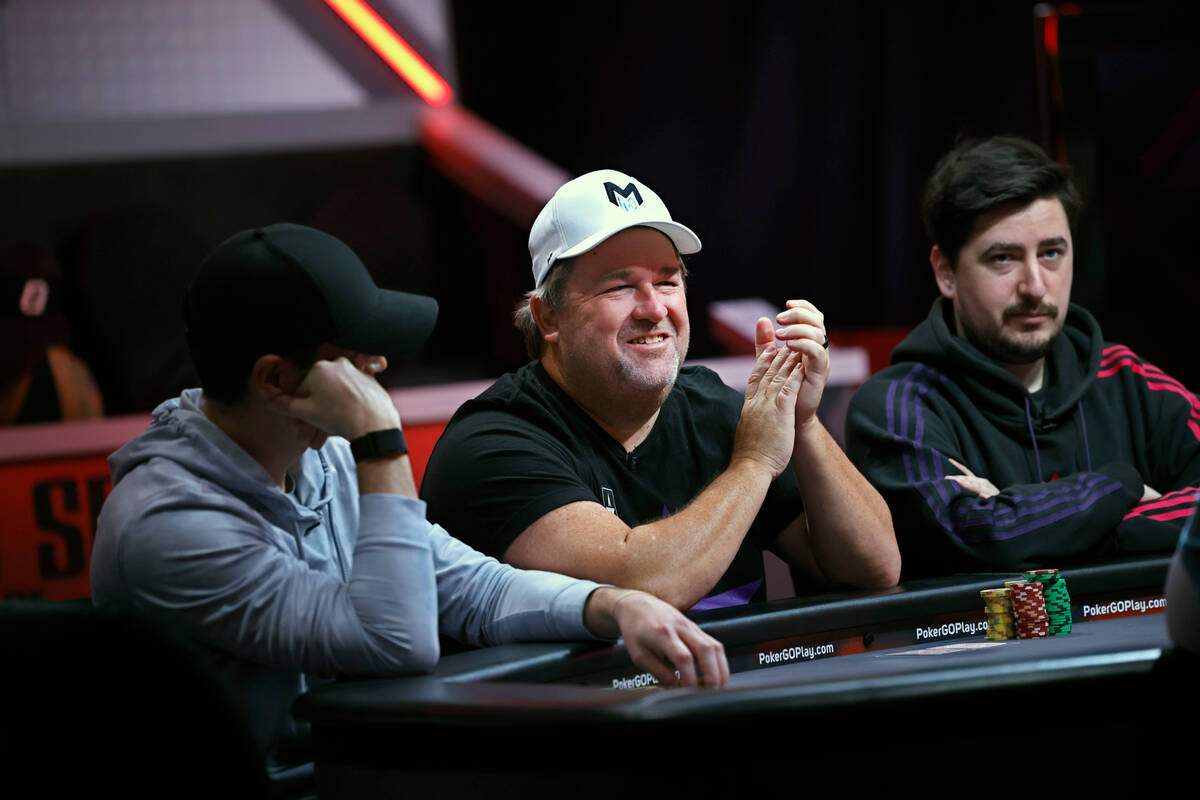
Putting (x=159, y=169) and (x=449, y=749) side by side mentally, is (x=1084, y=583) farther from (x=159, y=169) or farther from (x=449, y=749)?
(x=159, y=169)

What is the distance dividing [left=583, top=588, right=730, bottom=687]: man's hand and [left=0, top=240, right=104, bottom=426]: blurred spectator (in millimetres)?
2724

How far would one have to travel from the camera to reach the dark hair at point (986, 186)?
8.02 ft

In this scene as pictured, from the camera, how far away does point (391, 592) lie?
4.64 ft

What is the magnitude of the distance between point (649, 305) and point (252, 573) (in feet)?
2.89

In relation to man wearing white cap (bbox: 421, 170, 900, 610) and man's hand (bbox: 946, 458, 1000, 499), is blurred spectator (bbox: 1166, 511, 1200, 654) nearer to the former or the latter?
man wearing white cap (bbox: 421, 170, 900, 610)

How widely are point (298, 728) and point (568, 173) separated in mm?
3728

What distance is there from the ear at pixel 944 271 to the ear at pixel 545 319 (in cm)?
85

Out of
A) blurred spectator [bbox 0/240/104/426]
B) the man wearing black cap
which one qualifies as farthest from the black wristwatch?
blurred spectator [bbox 0/240/104/426]

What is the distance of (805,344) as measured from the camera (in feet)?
6.67

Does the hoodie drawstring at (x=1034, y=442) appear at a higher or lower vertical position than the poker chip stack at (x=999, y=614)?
higher

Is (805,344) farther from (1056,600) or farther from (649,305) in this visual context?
(1056,600)

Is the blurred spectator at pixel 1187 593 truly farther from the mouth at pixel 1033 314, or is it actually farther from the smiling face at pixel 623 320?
the mouth at pixel 1033 314

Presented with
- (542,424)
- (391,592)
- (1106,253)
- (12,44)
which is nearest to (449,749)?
(391,592)

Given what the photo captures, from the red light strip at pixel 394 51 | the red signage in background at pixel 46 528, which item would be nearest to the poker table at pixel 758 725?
the red signage in background at pixel 46 528
